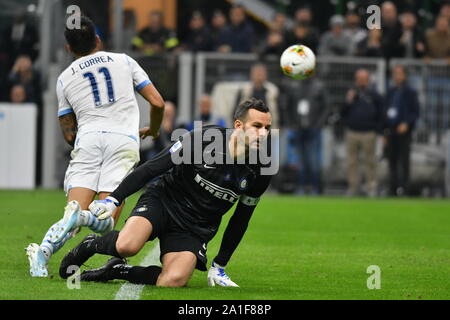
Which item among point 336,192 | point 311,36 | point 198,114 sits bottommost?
point 336,192

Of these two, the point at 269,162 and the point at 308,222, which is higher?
the point at 269,162

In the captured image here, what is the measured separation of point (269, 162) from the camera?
8672mm

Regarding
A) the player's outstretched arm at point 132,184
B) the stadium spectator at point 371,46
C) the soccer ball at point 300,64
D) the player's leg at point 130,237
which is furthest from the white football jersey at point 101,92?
the stadium spectator at point 371,46

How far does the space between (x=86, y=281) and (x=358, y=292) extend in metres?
2.24

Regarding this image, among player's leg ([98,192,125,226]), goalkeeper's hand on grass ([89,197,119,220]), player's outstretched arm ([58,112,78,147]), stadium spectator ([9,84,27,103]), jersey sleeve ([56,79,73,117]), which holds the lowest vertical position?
player's leg ([98,192,125,226])

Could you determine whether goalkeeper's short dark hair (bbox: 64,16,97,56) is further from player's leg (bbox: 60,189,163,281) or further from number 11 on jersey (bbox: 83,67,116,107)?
player's leg (bbox: 60,189,163,281)

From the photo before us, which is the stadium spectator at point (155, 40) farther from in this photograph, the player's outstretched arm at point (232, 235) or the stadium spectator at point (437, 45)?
the player's outstretched arm at point (232, 235)

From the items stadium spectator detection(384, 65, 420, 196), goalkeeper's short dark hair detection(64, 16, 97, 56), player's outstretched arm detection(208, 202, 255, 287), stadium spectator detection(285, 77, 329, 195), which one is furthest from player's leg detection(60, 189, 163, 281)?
stadium spectator detection(384, 65, 420, 196)

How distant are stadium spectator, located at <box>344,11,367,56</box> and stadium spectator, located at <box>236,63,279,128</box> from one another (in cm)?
220

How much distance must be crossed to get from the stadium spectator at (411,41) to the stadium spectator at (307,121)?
214cm

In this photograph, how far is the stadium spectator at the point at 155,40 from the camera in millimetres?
22406

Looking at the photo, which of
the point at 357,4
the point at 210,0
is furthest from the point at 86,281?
the point at 210,0

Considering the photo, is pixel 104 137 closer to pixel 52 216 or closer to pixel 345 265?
pixel 345 265

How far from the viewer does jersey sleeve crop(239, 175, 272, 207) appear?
8523 mm
